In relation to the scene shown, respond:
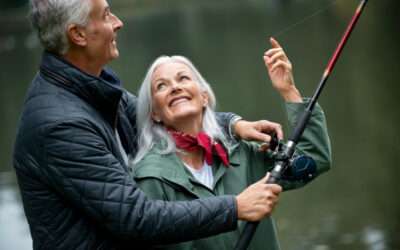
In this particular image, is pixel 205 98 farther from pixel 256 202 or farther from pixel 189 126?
pixel 256 202

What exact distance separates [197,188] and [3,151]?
988cm

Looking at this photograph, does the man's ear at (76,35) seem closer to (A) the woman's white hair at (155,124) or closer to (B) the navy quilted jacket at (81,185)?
(B) the navy quilted jacket at (81,185)

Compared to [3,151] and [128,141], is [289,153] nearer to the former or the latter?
[128,141]

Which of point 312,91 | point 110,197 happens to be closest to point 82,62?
point 110,197

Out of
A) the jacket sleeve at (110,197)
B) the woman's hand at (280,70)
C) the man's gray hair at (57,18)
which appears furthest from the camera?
the woman's hand at (280,70)

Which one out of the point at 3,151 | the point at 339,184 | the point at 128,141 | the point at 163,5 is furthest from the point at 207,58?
the point at 163,5

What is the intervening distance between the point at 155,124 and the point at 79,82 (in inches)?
20.7

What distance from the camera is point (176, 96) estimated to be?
2984mm

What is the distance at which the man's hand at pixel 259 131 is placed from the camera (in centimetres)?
293

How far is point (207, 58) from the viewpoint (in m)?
19.4

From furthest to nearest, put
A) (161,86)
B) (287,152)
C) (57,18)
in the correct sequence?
(161,86) → (287,152) → (57,18)

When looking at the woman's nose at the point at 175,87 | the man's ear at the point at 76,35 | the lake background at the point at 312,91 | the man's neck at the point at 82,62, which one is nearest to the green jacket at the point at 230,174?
the woman's nose at the point at 175,87

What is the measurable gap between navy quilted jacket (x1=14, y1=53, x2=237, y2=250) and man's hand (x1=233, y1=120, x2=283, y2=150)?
49cm

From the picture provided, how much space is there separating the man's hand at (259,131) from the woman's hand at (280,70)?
13 centimetres
